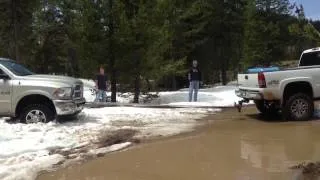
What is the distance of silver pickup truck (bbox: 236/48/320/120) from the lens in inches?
596

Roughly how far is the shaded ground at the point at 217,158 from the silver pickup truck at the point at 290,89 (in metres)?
1.49

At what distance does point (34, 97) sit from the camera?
14.0 meters

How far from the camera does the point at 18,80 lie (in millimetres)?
14039

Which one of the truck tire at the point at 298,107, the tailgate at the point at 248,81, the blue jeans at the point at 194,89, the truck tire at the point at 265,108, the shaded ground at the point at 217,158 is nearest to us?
the shaded ground at the point at 217,158

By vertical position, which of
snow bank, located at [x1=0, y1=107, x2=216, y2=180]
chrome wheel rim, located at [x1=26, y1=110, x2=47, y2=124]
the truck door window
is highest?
the truck door window

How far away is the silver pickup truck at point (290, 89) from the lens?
596 inches

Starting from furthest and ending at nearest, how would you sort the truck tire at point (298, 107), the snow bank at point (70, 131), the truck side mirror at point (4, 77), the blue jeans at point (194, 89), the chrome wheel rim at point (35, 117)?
the blue jeans at point (194, 89) < the truck tire at point (298, 107) < the truck side mirror at point (4, 77) < the chrome wheel rim at point (35, 117) < the snow bank at point (70, 131)

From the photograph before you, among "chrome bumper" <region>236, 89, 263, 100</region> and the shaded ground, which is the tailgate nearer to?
"chrome bumper" <region>236, 89, 263, 100</region>

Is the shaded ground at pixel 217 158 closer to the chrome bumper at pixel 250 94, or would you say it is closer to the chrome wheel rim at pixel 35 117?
the chrome bumper at pixel 250 94

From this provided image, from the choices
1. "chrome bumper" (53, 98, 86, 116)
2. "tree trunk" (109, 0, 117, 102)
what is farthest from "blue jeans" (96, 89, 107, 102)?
"chrome bumper" (53, 98, 86, 116)

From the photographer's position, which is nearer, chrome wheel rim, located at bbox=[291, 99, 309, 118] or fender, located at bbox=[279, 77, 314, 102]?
fender, located at bbox=[279, 77, 314, 102]

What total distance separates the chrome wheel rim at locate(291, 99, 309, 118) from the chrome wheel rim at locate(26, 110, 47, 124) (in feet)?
22.3

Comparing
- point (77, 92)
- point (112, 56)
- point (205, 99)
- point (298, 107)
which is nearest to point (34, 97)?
point (77, 92)

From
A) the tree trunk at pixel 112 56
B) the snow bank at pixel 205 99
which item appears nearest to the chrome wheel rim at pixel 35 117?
the snow bank at pixel 205 99
